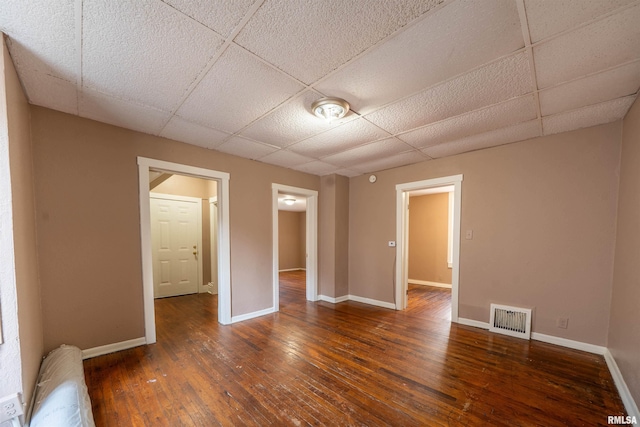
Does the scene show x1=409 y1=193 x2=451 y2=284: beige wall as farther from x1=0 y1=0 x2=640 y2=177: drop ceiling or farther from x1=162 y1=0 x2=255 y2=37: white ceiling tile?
x1=162 y1=0 x2=255 y2=37: white ceiling tile

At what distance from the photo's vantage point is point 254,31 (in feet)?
4.42

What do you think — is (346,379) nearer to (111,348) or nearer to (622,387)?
(622,387)

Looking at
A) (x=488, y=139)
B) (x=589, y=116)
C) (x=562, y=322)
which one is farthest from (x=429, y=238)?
(x=589, y=116)

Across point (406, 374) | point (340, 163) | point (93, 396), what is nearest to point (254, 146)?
point (340, 163)

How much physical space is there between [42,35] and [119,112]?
95 centimetres

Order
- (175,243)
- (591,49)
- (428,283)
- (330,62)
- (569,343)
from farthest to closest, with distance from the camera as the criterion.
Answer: (428,283)
(175,243)
(569,343)
(330,62)
(591,49)

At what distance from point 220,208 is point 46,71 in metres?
2.01

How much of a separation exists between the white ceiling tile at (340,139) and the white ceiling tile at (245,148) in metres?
0.37

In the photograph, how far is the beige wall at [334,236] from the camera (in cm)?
449

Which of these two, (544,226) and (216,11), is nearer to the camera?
(216,11)

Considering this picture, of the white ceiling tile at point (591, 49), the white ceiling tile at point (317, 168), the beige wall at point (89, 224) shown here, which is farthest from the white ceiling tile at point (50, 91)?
the white ceiling tile at point (591, 49)

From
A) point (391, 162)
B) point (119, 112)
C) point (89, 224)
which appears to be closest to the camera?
point (119, 112)

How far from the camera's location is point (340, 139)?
2.92 meters

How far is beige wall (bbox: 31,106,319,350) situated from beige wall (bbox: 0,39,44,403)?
132 mm
